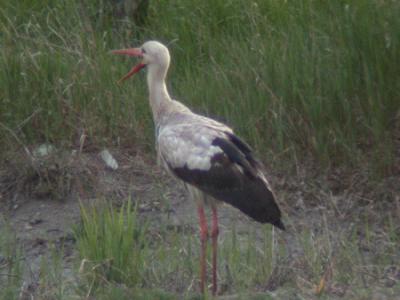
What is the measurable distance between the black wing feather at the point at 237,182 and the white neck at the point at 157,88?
2.20 ft

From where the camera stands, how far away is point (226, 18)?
33.4 feet

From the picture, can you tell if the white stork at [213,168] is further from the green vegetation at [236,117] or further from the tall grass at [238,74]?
the tall grass at [238,74]

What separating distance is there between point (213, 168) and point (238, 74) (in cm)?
215

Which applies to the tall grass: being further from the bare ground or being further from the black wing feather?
the black wing feather

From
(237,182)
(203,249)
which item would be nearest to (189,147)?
(237,182)

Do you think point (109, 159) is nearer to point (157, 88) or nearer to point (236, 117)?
point (236, 117)

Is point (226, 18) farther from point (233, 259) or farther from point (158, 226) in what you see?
point (233, 259)

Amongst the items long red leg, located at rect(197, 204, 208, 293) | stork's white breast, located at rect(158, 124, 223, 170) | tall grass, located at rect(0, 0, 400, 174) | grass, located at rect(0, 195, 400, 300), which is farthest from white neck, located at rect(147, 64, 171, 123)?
tall grass, located at rect(0, 0, 400, 174)

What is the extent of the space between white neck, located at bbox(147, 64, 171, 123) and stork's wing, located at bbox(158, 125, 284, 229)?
434 mm

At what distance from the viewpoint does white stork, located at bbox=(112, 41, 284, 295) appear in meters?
6.73

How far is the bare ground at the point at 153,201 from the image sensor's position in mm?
7762

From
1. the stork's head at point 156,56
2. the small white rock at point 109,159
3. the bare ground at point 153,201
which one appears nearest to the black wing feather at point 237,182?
the bare ground at point 153,201

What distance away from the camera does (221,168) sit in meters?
6.89

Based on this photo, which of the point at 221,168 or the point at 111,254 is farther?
the point at 221,168
